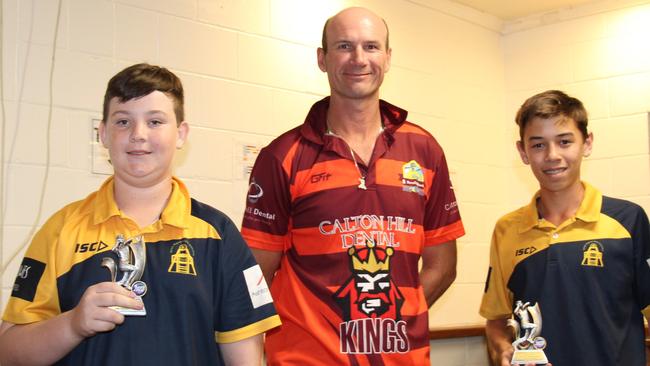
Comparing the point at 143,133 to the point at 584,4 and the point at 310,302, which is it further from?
the point at 584,4

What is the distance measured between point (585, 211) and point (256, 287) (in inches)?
56.3

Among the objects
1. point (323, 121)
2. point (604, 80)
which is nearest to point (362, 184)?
point (323, 121)

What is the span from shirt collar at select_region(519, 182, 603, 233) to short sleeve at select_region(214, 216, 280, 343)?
1305 mm

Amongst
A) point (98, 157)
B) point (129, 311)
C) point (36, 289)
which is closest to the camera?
point (129, 311)

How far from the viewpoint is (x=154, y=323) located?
187 centimetres

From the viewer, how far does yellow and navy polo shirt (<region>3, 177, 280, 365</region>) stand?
6.08 ft


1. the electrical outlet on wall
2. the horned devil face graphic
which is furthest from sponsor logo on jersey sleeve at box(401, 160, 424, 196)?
the electrical outlet on wall

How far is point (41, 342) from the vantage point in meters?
1.78

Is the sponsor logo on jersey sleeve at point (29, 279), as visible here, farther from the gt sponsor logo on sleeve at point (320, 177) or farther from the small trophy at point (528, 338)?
the small trophy at point (528, 338)

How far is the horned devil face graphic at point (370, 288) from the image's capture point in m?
2.47

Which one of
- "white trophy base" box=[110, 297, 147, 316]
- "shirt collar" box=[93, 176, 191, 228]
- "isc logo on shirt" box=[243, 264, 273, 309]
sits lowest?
"white trophy base" box=[110, 297, 147, 316]

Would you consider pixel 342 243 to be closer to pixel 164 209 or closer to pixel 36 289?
pixel 164 209

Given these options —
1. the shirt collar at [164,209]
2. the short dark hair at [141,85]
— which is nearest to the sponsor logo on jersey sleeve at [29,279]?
the shirt collar at [164,209]

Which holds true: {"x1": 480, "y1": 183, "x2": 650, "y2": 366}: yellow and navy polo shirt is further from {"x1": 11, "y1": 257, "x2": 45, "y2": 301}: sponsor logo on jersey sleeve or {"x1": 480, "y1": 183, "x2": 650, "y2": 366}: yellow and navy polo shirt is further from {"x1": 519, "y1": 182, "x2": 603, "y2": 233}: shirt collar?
{"x1": 11, "y1": 257, "x2": 45, "y2": 301}: sponsor logo on jersey sleeve
